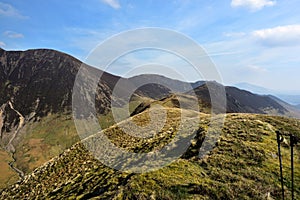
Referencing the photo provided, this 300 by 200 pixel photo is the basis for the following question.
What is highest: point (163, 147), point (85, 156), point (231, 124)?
point (231, 124)

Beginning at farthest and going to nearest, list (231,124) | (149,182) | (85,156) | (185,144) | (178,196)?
(85,156) → (231,124) → (185,144) → (149,182) → (178,196)

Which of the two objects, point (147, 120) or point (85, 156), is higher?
point (147, 120)

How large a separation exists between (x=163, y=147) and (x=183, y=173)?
21.5ft

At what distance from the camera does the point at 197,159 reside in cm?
2462

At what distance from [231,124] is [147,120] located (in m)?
17.5

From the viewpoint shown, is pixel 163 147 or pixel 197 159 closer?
pixel 197 159

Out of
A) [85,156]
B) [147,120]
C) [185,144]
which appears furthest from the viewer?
[147,120]

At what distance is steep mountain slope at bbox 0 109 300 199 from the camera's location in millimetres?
20391

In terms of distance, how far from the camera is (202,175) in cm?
2222

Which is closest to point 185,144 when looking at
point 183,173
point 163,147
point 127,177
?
point 163,147

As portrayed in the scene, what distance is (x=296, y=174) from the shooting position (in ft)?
74.1

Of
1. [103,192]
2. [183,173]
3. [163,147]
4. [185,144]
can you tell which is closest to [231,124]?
[185,144]

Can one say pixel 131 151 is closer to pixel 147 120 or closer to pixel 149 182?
pixel 149 182

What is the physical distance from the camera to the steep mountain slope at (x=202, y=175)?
2039 centimetres
